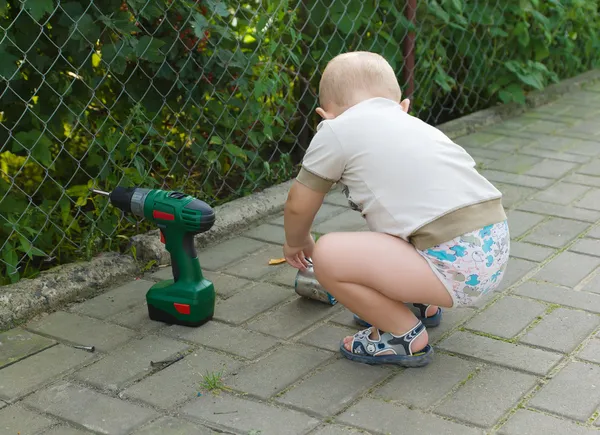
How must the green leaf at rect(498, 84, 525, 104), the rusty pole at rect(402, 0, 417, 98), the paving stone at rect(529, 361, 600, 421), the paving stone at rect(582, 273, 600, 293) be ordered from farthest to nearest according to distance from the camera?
1. the green leaf at rect(498, 84, 525, 104)
2. the rusty pole at rect(402, 0, 417, 98)
3. the paving stone at rect(582, 273, 600, 293)
4. the paving stone at rect(529, 361, 600, 421)

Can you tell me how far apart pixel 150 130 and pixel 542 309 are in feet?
5.81

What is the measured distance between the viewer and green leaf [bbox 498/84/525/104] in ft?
19.8

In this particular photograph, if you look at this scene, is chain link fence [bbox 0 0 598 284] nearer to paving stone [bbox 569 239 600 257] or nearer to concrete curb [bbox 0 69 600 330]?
concrete curb [bbox 0 69 600 330]

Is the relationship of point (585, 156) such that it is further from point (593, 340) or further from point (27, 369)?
point (27, 369)

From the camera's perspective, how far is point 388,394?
282 cm

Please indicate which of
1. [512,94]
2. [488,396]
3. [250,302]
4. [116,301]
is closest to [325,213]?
[250,302]

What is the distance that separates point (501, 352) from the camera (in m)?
3.07

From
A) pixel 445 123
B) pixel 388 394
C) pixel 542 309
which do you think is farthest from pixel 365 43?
pixel 388 394

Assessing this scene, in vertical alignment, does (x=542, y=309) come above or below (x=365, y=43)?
below

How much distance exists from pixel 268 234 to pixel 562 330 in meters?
1.47

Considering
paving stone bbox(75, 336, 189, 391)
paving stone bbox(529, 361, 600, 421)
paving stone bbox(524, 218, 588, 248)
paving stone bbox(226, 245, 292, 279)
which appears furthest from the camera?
paving stone bbox(524, 218, 588, 248)

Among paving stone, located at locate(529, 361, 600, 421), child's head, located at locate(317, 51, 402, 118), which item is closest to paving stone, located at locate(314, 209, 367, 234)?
child's head, located at locate(317, 51, 402, 118)

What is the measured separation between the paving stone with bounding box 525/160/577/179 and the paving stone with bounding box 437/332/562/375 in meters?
1.99

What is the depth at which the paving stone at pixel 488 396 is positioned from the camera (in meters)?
2.68
